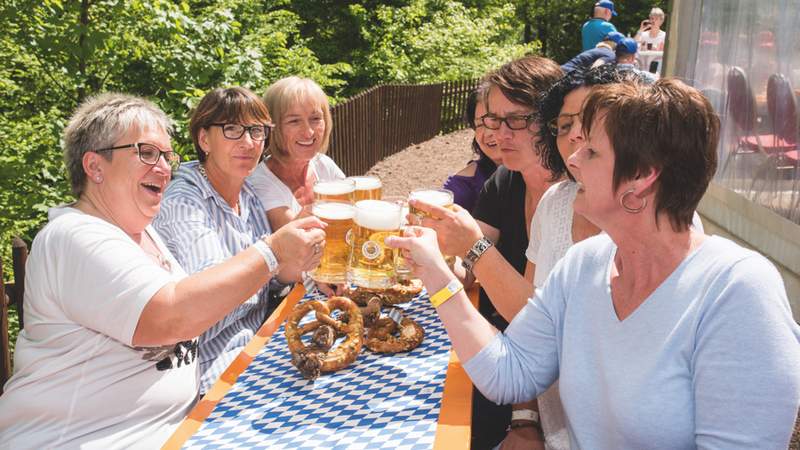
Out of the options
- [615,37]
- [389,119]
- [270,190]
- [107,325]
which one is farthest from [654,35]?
[107,325]

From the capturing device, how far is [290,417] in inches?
79.0

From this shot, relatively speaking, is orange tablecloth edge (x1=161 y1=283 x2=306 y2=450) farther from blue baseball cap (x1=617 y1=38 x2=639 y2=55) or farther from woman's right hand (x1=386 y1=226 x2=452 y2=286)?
blue baseball cap (x1=617 y1=38 x2=639 y2=55)

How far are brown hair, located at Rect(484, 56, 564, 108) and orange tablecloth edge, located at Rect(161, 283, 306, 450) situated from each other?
4.40 feet

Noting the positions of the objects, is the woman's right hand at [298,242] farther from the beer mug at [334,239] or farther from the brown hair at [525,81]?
the brown hair at [525,81]

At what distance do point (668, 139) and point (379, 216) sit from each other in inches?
35.0

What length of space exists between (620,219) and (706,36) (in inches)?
230

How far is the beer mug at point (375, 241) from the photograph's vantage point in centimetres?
214

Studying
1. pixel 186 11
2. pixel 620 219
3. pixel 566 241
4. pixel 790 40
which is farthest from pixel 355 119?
pixel 620 219

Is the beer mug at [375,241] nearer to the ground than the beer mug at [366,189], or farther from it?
nearer to the ground

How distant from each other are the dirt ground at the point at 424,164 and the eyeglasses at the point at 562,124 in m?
7.02

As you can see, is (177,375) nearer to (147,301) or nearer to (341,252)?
(147,301)

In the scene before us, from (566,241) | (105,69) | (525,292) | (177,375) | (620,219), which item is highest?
(105,69)

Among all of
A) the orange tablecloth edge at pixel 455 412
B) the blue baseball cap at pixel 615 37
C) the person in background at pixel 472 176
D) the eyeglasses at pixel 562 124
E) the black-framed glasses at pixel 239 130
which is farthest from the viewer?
the blue baseball cap at pixel 615 37

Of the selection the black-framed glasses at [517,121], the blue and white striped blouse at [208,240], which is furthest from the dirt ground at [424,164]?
the black-framed glasses at [517,121]
